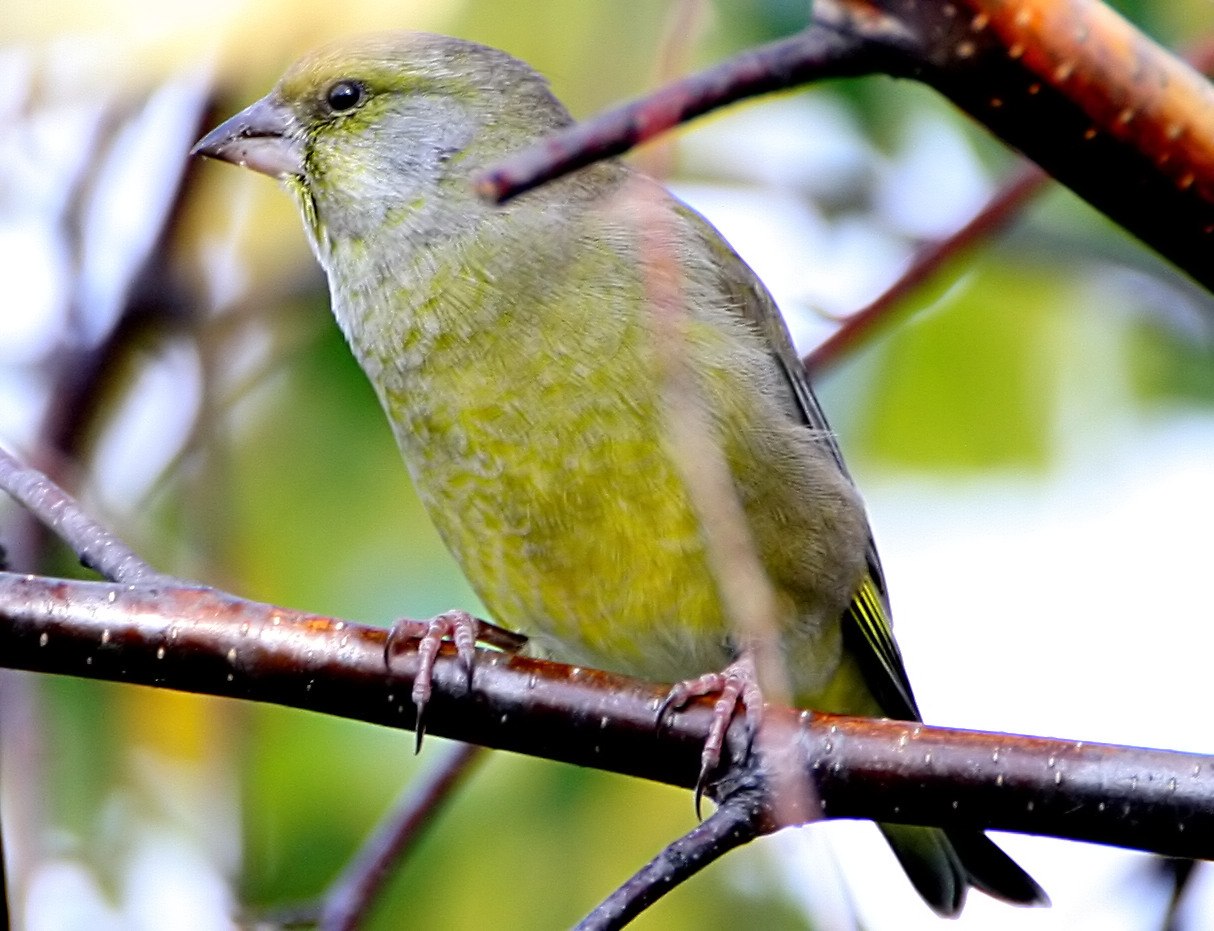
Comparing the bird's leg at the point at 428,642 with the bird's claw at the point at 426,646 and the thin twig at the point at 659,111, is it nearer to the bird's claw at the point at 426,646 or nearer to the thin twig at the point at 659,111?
the bird's claw at the point at 426,646

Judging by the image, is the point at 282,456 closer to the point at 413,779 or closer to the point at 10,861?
the point at 413,779

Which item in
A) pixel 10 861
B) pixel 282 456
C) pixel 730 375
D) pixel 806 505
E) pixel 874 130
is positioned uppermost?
pixel 874 130

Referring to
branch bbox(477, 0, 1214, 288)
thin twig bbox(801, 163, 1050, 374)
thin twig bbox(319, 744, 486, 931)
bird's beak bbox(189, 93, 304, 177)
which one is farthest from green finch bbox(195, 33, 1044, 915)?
branch bbox(477, 0, 1214, 288)

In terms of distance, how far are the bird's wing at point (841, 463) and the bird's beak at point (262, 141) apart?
0.99m

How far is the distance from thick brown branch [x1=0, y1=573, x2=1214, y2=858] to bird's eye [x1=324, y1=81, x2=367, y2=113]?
1.65 metres

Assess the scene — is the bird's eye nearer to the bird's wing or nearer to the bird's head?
the bird's head

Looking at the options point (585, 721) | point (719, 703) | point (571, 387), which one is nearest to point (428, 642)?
point (585, 721)

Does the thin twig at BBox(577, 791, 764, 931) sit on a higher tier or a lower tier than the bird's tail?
higher

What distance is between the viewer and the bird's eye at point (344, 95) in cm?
407

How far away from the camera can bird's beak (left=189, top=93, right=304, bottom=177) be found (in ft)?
12.9

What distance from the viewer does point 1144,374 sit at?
15.6 feet

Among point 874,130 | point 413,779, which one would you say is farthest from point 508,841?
point 874,130

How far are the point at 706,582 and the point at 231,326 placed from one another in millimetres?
1747

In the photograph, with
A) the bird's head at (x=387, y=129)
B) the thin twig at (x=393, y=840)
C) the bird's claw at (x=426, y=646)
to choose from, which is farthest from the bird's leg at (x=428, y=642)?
the bird's head at (x=387, y=129)
